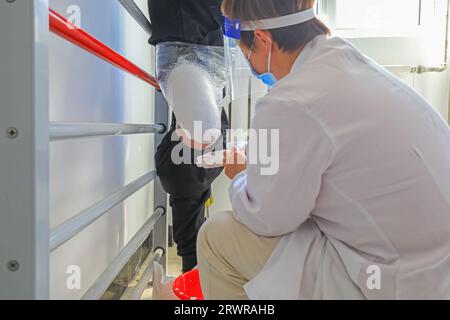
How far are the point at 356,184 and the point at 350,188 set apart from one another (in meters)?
0.01

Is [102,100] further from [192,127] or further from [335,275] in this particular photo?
[335,275]

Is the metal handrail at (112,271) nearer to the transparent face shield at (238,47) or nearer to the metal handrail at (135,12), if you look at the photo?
the transparent face shield at (238,47)

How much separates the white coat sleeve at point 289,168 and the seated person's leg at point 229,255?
65 millimetres

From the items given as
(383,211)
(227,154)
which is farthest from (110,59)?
(383,211)

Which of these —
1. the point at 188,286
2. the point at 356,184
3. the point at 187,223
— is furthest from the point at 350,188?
the point at 187,223

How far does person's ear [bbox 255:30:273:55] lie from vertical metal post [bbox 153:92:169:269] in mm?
701

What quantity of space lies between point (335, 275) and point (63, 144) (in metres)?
0.53

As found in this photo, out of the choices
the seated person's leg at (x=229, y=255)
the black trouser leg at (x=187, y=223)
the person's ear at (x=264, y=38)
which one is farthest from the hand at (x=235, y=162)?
the black trouser leg at (x=187, y=223)

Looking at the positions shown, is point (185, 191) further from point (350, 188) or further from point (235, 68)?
point (350, 188)

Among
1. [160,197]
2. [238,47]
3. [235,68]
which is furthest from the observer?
[160,197]

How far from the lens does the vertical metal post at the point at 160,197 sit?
4.60 ft

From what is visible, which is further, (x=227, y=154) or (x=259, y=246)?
(x=227, y=154)

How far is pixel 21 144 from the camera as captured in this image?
44 centimetres

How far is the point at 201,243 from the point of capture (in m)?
0.77
